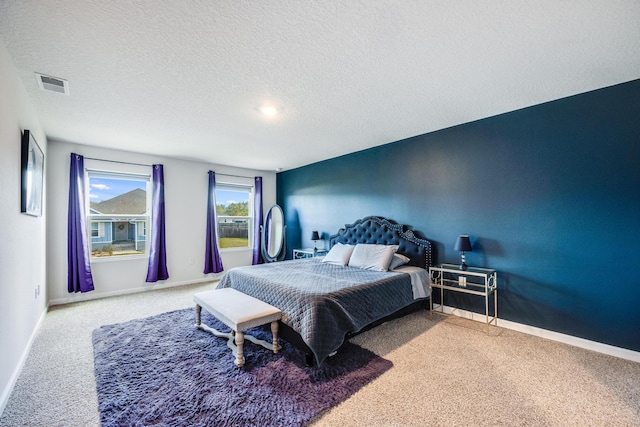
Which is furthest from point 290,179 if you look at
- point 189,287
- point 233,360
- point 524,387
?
point 524,387

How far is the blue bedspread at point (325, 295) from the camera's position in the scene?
2275 millimetres

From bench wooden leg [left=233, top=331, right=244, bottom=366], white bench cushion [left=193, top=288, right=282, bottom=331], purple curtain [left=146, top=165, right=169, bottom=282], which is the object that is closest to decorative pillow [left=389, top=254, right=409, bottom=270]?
white bench cushion [left=193, top=288, right=282, bottom=331]

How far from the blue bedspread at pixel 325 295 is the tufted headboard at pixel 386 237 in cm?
60

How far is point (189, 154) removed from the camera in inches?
191

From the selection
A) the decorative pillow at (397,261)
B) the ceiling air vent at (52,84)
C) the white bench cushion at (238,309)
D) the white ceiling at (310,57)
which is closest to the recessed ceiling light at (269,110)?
the white ceiling at (310,57)

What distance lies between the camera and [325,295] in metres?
2.45

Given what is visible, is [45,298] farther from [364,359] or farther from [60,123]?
[364,359]

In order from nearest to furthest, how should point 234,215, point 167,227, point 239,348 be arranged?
point 239,348 → point 167,227 → point 234,215

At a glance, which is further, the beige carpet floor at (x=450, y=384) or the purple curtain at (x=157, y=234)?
the purple curtain at (x=157, y=234)

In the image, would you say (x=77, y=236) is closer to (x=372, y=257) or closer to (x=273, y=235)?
(x=273, y=235)

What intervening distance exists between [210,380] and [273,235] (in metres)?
4.37

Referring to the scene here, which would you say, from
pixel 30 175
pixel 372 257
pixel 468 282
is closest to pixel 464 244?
pixel 468 282

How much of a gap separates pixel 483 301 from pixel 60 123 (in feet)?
18.5

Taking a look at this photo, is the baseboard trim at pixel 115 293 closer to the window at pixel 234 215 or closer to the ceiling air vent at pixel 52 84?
the window at pixel 234 215
